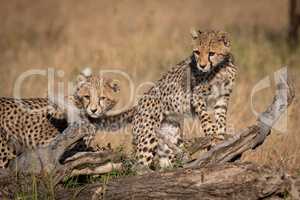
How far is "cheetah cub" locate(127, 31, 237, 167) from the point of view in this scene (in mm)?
5789

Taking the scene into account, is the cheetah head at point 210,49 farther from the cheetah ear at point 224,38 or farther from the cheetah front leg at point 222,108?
the cheetah front leg at point 222,108

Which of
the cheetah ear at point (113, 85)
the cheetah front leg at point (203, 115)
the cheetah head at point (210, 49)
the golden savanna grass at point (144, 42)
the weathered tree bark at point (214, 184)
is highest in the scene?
the golden savanna grass at point (144, 42)

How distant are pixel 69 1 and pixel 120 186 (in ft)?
35.0

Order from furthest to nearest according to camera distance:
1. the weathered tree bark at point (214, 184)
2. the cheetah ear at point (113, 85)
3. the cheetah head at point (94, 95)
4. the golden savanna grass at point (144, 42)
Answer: the golden savanna grass at point (144, 42) → the cheetah ear at point (113, 85) → the cheetah head at point (94, 95) → the weathered tree bark at point (214, 184)

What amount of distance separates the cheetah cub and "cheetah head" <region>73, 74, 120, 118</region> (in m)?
0.45

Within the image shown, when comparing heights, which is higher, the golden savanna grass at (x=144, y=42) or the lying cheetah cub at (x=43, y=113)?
the golden savanna grass at (x=144, y=42)

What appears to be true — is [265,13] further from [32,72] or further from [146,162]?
[146,162]

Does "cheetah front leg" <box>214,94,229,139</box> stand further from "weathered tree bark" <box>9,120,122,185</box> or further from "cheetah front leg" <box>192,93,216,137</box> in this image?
"weathered tree bark" <box>9,120,122,185</box>

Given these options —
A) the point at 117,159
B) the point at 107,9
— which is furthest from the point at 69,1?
the point at 117,159

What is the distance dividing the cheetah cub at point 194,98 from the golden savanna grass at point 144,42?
1.69ft

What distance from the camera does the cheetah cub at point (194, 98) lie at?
579 cm

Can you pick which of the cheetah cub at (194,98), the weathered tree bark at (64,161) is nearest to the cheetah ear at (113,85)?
the cheetah cub at (194,98)

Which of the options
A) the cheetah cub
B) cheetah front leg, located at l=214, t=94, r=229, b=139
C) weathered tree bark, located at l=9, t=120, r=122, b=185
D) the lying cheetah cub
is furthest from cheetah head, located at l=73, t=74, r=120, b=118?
cheetah front leg, located at l=214, t=94, r=229, b=139

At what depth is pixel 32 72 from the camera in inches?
371
